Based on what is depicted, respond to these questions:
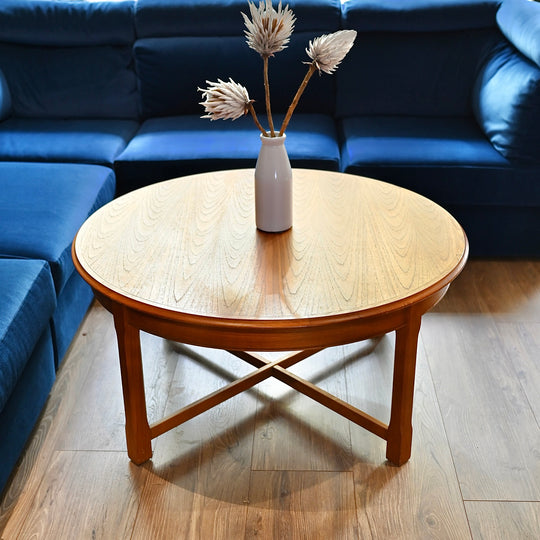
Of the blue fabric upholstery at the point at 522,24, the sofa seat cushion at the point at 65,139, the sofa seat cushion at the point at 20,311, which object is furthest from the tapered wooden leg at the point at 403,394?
the sofa seat cushion at the point at 65,139

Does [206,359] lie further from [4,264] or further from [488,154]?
[488,154]

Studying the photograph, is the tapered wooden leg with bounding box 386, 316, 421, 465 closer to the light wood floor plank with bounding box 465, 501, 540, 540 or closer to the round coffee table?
the round coffee table

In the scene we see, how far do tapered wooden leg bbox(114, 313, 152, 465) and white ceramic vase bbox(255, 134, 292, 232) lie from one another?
15.6 inches

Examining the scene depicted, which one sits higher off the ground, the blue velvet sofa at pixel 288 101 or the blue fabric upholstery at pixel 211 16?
the blue fabric upholstery at pixel 211 16

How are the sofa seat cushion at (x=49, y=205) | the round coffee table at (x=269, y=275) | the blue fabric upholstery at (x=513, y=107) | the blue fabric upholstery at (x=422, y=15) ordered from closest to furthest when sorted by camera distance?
the round coffee table at (x=269, y=275) → the sofa seat cushion at (x=49, y=205) → the blue fabric upholstery at (x=513, y=107) → the blue fabric upholstery at (x=422, y=15)

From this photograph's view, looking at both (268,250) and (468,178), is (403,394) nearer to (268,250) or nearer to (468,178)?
(268,250)

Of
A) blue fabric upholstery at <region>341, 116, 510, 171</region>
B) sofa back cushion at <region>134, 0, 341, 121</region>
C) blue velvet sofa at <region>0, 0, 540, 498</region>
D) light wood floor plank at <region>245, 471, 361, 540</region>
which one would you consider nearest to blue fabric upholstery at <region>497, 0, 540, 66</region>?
blue velvet sofa at <region>0, 0, 540, 498</region>

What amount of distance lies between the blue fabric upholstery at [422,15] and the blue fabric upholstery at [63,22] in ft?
3.20

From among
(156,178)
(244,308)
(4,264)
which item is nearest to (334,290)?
(244,308)

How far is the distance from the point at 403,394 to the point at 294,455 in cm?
31

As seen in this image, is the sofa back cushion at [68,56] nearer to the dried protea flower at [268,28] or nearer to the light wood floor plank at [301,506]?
the dried protea flower at [268,28]

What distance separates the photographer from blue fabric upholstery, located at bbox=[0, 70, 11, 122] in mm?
2738

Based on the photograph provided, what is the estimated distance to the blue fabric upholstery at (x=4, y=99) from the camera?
2.74 metres

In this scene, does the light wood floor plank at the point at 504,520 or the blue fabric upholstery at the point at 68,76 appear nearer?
the light wood floor plank at the point at 504,520
